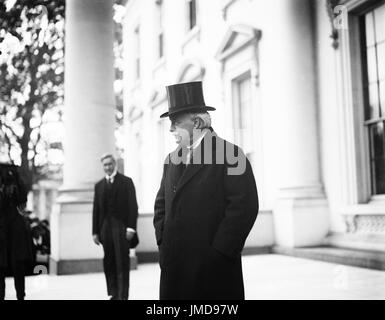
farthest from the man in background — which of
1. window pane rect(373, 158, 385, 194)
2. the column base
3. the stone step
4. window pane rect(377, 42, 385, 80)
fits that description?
window pane rect(377, 42, 385, 80)

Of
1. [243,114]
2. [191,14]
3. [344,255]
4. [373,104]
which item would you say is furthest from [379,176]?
[191,14]

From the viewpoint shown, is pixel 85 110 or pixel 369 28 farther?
pixel 85 110

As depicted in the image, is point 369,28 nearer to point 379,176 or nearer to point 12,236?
point 379,176

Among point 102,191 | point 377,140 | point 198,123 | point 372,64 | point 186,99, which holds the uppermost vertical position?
point 372,64

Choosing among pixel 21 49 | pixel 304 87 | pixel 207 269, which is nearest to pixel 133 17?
pixel 21 49

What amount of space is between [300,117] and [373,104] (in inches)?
43.2

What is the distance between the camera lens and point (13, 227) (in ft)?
15.2

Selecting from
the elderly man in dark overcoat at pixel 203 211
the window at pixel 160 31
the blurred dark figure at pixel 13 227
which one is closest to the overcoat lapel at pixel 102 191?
the blurred dark figure at pixel 13 227

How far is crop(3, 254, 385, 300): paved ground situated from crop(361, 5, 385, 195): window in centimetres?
160

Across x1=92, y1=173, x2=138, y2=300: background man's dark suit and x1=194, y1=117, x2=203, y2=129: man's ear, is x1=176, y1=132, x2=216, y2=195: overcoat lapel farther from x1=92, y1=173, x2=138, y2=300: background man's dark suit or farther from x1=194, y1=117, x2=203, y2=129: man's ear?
x1=92, y1=173, x2=138, y2=300: background man's dark suit

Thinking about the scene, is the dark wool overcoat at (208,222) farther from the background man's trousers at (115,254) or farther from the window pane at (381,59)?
the window pane at (381,59)

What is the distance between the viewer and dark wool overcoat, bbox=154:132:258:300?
2.50 metres

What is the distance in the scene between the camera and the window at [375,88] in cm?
684

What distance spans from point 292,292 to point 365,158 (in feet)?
9.95
